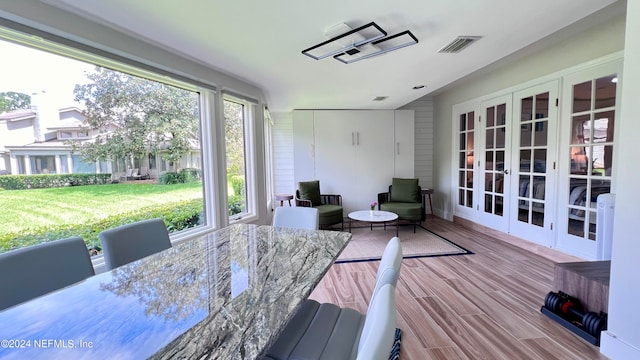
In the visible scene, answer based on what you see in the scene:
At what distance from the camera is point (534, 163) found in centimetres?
356

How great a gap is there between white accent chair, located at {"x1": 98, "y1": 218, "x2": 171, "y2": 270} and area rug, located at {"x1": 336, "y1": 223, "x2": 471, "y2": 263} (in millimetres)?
2043

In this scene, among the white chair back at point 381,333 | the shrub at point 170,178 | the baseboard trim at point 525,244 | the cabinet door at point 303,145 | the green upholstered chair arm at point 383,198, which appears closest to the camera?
the white chair back at point 381,333

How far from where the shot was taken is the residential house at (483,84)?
153cm

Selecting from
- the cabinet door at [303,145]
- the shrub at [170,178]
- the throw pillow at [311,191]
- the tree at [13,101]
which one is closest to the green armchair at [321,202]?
the throw pillow at [311,191]

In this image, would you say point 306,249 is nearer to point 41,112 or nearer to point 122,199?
point 122,199

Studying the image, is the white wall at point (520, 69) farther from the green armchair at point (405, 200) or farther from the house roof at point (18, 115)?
the house roof at point (18, 115)

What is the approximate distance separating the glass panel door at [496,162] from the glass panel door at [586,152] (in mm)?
809

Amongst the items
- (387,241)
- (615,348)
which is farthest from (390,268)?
(387,241)

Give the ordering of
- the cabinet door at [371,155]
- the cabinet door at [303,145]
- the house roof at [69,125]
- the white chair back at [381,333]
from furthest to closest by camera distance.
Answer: the cabinet door at [371,155], the cabinet door at [303,145], the house roof at [69,125], the white chair back at [381,333]

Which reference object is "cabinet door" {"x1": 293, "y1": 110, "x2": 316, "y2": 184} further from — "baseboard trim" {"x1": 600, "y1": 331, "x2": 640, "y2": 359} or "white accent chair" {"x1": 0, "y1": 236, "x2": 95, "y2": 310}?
"baseboard trim" {"x1": 600, "y1": 331, "x2": 640, "y2": 359}

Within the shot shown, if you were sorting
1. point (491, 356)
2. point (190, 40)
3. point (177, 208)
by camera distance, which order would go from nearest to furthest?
point (491, 356) < point (190, 40) < point (177, 208)

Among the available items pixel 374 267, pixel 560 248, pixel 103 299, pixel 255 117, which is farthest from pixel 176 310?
pixel 560 248

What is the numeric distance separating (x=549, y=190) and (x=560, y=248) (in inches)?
26.9

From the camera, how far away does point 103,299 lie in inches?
39.4
